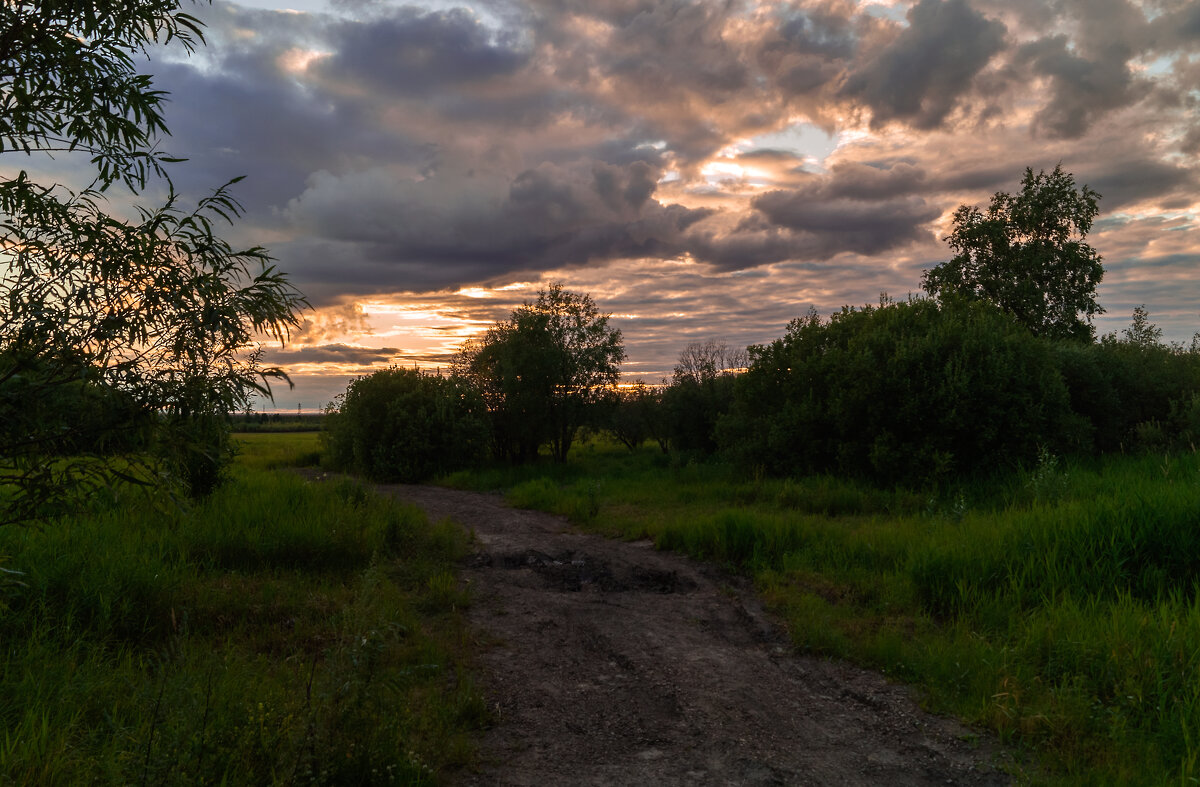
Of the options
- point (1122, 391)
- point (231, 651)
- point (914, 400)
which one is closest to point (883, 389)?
point (914, 400)

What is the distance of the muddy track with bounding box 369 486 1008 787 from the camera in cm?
438

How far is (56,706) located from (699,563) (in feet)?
25.5

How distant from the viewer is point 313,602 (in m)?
7.09

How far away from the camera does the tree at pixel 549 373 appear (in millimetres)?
25375

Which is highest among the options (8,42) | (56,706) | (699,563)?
(8,42)

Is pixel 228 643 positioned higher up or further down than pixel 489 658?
higher up

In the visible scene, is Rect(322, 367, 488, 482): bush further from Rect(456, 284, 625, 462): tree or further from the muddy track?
the muddy track

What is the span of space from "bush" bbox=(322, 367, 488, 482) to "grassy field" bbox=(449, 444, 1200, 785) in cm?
1213

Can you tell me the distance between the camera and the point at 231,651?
5.55m

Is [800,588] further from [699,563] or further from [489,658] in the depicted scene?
[489,658]

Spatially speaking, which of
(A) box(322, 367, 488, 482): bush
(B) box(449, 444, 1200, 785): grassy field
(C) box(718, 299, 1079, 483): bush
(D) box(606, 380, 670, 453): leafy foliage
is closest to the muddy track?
(B) box(449, 444, 1200, 785): grassy field

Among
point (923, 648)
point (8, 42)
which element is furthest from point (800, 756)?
point (8, 42)

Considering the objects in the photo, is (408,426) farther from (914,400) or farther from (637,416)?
(914,400)

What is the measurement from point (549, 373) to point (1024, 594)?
1982 cm
